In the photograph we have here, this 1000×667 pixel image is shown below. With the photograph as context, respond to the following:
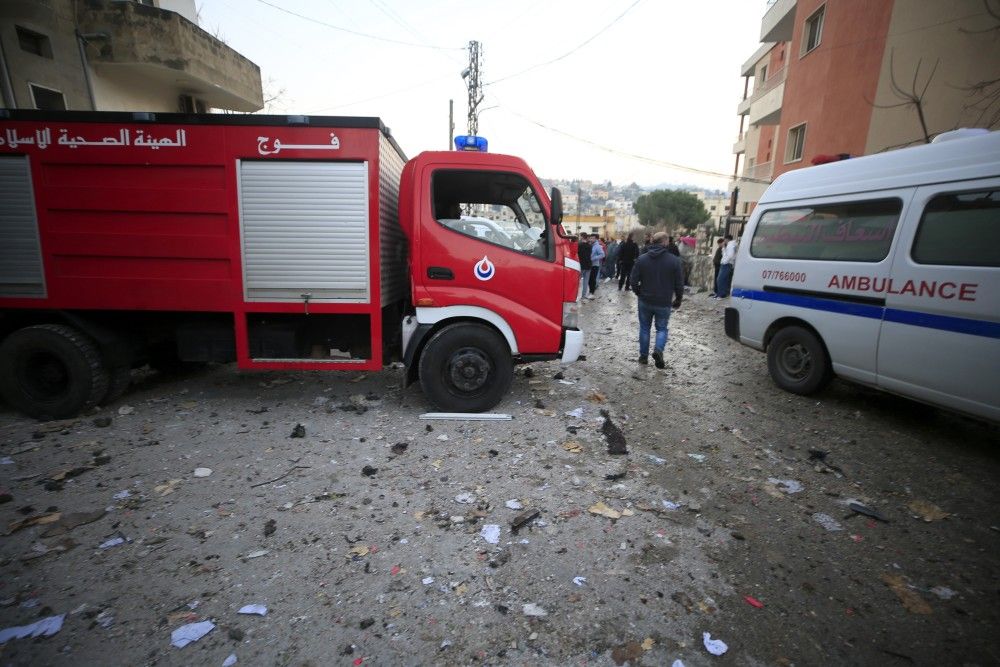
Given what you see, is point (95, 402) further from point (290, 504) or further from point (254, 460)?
point (290, 504)

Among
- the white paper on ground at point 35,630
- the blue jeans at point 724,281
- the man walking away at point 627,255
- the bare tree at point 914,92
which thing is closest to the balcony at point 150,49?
the man walking away at point 627,255

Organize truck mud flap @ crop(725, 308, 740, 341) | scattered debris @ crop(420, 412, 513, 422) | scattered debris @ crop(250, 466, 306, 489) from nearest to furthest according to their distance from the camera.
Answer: scattered debris @ crop(250, 466, 306, 489) → scattered debris @ crop(420, 412, 513, 422) → truck mud flap @ crop(725, 308, 740, 341)

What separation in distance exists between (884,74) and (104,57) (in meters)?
17.7

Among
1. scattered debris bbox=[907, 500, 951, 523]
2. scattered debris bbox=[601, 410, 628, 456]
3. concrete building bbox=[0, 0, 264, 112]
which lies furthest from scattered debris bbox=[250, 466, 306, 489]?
concrete building bbox=[0, 0, 264, 112]

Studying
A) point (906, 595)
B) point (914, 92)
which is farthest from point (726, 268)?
point (906, 595)

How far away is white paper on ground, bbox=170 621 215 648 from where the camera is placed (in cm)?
195

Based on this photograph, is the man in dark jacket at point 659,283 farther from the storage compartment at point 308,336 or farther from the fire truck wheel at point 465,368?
the storage compartment at point 308,336

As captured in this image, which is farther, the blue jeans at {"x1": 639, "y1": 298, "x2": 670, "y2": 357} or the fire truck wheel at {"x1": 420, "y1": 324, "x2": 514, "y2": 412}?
the blue jeans at {"x1": 639, "y1": 298, "x2": 670, "y2": 357}

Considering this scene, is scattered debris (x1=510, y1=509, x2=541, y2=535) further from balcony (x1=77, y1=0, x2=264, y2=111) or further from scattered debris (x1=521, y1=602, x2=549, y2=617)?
balcony (x1=77, y1=0, x2=264, y2=111)

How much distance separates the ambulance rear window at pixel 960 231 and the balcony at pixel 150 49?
14.2 m

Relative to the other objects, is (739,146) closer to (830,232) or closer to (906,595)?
(830,232)

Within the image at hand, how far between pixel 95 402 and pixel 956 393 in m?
7.57

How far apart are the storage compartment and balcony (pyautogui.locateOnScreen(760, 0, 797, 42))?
1819 cm

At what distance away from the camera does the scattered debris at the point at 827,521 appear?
287 centimetres
